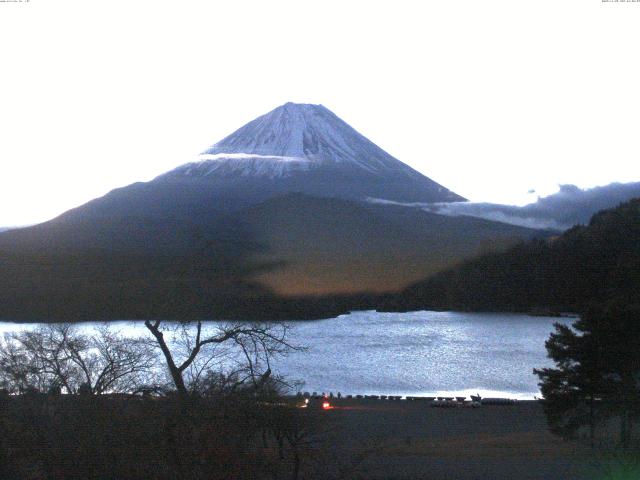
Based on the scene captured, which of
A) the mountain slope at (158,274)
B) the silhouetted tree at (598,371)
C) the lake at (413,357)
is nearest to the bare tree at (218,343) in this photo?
the mountain slope at (158,274)

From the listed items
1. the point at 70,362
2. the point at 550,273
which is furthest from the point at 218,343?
the point at 550,273

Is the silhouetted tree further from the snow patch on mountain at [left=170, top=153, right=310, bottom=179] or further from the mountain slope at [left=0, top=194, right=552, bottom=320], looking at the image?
the snow patch on mountain at [left=170, top=153, right=310, bottom=179]

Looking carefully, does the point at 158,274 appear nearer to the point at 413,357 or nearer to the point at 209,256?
the point at 209,256

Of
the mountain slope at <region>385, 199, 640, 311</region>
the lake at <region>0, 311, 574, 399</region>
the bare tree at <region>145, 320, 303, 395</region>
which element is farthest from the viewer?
the mountain slope at <region>385, 199, 640, 311</region>

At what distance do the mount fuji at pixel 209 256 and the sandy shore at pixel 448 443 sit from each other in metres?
1.59

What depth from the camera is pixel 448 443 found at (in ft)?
36.7

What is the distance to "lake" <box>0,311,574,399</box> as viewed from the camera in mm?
16953

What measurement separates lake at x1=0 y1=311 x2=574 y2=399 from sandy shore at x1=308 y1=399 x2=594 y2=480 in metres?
1.70

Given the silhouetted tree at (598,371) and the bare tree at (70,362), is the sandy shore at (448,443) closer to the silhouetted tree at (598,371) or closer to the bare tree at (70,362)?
the silhouetted tree at (598,371)

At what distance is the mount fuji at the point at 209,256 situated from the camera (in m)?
5.81

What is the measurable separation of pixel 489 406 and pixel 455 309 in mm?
14594

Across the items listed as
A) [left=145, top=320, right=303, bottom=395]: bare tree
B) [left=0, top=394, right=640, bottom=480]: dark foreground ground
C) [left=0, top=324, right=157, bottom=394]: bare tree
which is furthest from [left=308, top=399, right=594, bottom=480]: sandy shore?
[left=0, top=324, right=157, bottom=394]: bare tree

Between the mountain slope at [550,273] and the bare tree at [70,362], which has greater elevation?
the mountain slope at [550,273]

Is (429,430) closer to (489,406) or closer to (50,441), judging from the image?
(489,406)
